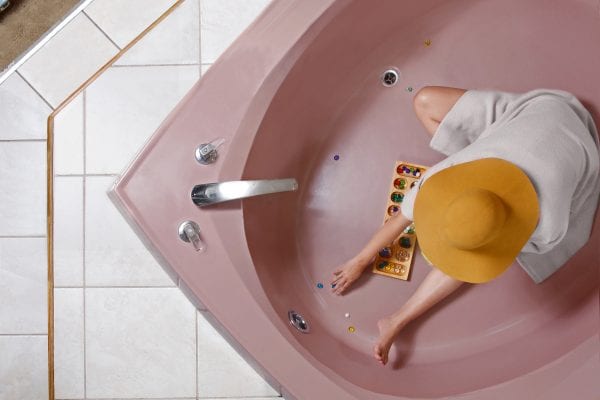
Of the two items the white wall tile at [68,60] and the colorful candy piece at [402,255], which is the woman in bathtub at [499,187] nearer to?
the colorful candy piece at [402,255]

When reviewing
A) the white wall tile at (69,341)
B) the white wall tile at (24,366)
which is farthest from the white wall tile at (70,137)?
the white wall tile at (24,366)

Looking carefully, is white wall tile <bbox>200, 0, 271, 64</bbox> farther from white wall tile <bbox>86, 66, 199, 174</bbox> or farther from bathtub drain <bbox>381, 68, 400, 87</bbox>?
bathtub drain <bbox>381, 68, 400, 87</bbox>

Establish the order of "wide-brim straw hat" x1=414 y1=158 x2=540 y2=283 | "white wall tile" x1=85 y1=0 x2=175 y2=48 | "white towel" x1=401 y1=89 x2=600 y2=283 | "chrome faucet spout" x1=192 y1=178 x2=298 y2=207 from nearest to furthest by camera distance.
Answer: "wide-brim straw hat" x1=414 y1=158 x2=540 y2=283, "white towel" x1=401 y1=89 x2=600 y2=283, "chrome faucet spout" x1=192 y1=178 x2=298 y2=207, "white wall tile" x1=85 y1=0 x2=175 y2=48

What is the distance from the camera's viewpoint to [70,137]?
4.51 ft

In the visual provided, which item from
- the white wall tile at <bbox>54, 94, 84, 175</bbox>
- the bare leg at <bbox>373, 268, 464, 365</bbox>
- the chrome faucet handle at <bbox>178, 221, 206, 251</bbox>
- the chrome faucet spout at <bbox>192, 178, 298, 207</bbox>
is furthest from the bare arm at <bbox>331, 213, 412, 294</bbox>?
the white wall tile at <bbox>54, 94, 84, 175</bbox>

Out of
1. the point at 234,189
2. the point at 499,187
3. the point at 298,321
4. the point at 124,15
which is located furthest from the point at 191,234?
the point at 124,15

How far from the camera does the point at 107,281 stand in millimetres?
1371

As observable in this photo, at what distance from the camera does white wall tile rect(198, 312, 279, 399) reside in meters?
1.34

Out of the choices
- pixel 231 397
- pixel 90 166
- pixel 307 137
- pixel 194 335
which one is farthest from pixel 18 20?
pixel 231 397

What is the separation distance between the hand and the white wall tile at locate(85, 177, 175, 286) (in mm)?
384

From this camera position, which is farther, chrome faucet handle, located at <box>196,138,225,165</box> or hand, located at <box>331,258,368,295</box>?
hand, located at <box>331,258,368,295</box>

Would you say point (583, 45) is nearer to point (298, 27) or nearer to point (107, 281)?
point (298, 27)

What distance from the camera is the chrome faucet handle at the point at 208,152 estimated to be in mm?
1033

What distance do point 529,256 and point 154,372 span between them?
884 mm
